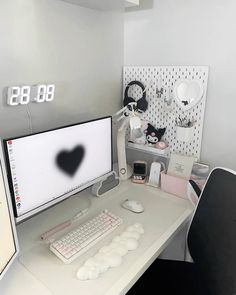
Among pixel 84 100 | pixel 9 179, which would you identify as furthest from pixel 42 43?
pixel 9 179

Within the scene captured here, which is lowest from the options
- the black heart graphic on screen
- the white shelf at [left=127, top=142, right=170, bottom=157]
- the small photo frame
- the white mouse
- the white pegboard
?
the white mouse

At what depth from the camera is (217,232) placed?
0.83m

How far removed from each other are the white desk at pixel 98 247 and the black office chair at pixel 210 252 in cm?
15

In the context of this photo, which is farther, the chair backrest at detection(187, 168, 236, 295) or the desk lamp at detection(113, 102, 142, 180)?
the desk lamp at detection(113, 102, 142, 180)

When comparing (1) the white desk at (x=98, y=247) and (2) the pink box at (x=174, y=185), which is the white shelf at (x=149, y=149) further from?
(1) the white desk at (x=98, y=247)

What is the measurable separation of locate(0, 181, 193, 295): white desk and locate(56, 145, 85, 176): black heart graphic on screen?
0.24 metres

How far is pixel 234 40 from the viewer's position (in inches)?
44.0

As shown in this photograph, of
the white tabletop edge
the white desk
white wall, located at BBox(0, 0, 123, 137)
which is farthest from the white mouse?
white wall, located at BBox(0, 0, 123, 137)

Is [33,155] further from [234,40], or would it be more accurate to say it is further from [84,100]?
[234,40]

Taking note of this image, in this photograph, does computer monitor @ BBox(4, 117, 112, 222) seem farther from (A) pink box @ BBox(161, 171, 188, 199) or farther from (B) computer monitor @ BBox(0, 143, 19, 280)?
(A) pink box @ BBox(161, 171, 188, 199)

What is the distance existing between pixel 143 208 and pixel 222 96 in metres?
0.70

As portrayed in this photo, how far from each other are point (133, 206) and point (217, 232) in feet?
1.44

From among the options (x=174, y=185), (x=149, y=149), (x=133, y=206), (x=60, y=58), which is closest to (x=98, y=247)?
(x=133, y=206)

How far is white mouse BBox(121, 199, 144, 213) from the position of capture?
1162mm
